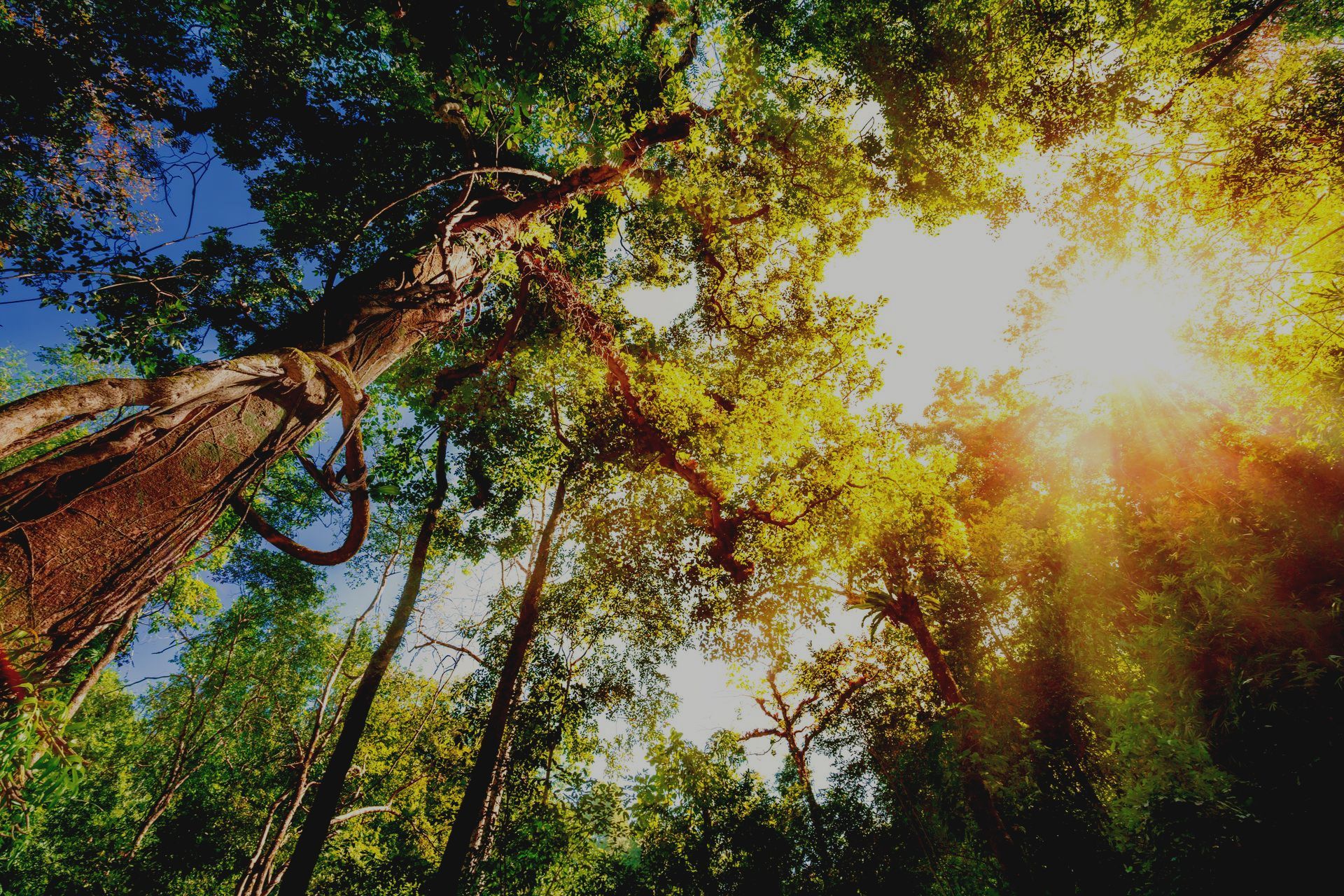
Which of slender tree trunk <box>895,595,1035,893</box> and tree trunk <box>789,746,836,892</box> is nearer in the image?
slender tree trunk <box>895,595,1035,893</box>

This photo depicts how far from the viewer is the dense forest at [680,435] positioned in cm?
311

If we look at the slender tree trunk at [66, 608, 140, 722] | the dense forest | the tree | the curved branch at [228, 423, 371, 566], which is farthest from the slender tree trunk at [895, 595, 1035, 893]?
the slender tree trunk at [66, 608, 140, 722]

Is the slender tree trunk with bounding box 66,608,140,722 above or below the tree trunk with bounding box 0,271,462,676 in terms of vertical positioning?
below

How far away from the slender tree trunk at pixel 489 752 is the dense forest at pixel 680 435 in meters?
0.06

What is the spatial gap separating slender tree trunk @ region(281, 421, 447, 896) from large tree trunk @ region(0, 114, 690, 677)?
4.80 m

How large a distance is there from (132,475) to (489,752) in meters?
6.78

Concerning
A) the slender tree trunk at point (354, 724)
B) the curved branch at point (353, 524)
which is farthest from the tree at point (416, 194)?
the slender tree trunk at point (354, 724)

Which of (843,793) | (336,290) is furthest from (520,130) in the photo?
(843,793)

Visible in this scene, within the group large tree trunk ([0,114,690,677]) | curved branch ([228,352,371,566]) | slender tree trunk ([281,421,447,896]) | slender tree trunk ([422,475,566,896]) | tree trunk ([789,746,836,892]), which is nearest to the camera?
large tree trunk ([0,114,690,677])

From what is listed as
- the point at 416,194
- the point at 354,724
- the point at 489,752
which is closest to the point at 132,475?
the point at 416,194

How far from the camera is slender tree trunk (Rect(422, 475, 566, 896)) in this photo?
579cm

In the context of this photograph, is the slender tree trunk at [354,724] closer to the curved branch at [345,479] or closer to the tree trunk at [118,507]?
the curved branch at [345,479]

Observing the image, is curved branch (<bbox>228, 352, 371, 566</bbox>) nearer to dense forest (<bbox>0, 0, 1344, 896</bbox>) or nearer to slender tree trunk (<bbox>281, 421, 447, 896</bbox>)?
dense forest (<bbox>0, 0, 1344, 896</bbox>)

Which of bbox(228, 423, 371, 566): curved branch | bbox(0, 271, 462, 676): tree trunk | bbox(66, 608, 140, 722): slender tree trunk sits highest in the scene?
bbox(228, 423, 371, 566): curved branch
